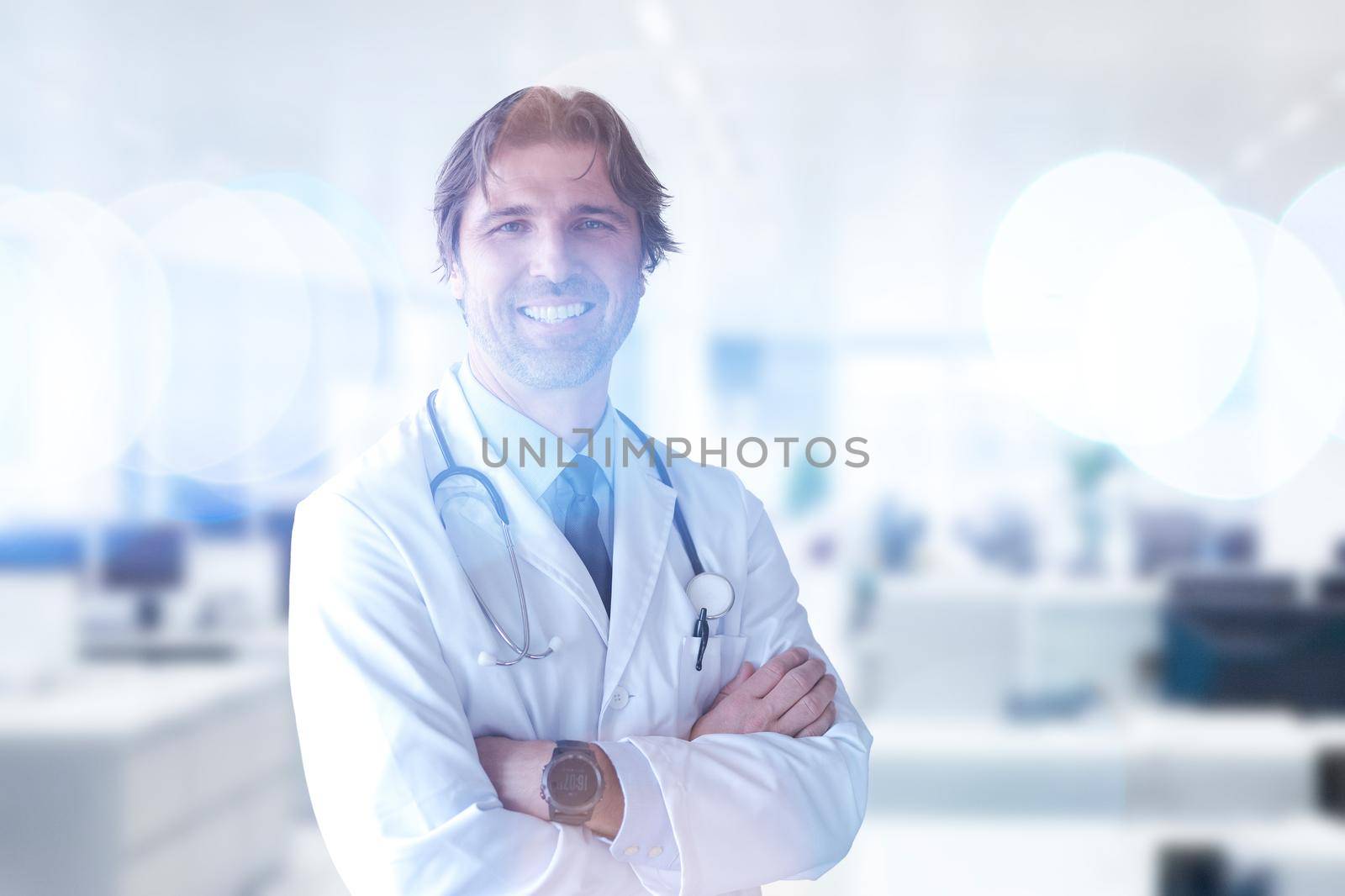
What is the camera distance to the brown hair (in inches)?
45.8

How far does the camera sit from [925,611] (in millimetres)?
2145

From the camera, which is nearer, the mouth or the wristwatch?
the wristwatch

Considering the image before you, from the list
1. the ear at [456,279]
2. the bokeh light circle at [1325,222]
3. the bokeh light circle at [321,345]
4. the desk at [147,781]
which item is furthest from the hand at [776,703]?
the bokeh light circle at [1325,222]

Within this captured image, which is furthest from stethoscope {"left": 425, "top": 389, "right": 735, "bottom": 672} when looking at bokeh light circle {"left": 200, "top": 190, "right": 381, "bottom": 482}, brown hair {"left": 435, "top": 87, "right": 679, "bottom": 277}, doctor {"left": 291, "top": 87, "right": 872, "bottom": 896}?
bokeh light circle {"left": 200, "top": 190, "right": 381, "bottom": 482}

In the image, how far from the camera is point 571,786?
95 centimetres

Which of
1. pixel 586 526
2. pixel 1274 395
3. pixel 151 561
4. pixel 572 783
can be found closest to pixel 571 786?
pixel 572 783

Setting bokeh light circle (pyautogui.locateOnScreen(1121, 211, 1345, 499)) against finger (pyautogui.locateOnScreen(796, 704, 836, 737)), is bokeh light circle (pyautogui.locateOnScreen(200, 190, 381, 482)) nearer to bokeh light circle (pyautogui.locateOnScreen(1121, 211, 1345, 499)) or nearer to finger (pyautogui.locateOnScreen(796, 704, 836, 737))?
finger (pyautogui.locateOnScreen(796, 704, 836, 737))

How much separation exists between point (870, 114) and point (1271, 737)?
1.66 meters

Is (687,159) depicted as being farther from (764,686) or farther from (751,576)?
(764,686)

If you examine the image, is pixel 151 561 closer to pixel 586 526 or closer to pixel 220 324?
pixel 220 324

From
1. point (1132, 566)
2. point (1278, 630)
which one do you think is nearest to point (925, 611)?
point (1132, 566)

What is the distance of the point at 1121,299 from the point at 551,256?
58.6 inches

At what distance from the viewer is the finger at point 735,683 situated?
111 cm

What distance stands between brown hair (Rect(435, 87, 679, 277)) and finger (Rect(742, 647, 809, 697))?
1.78 feet
